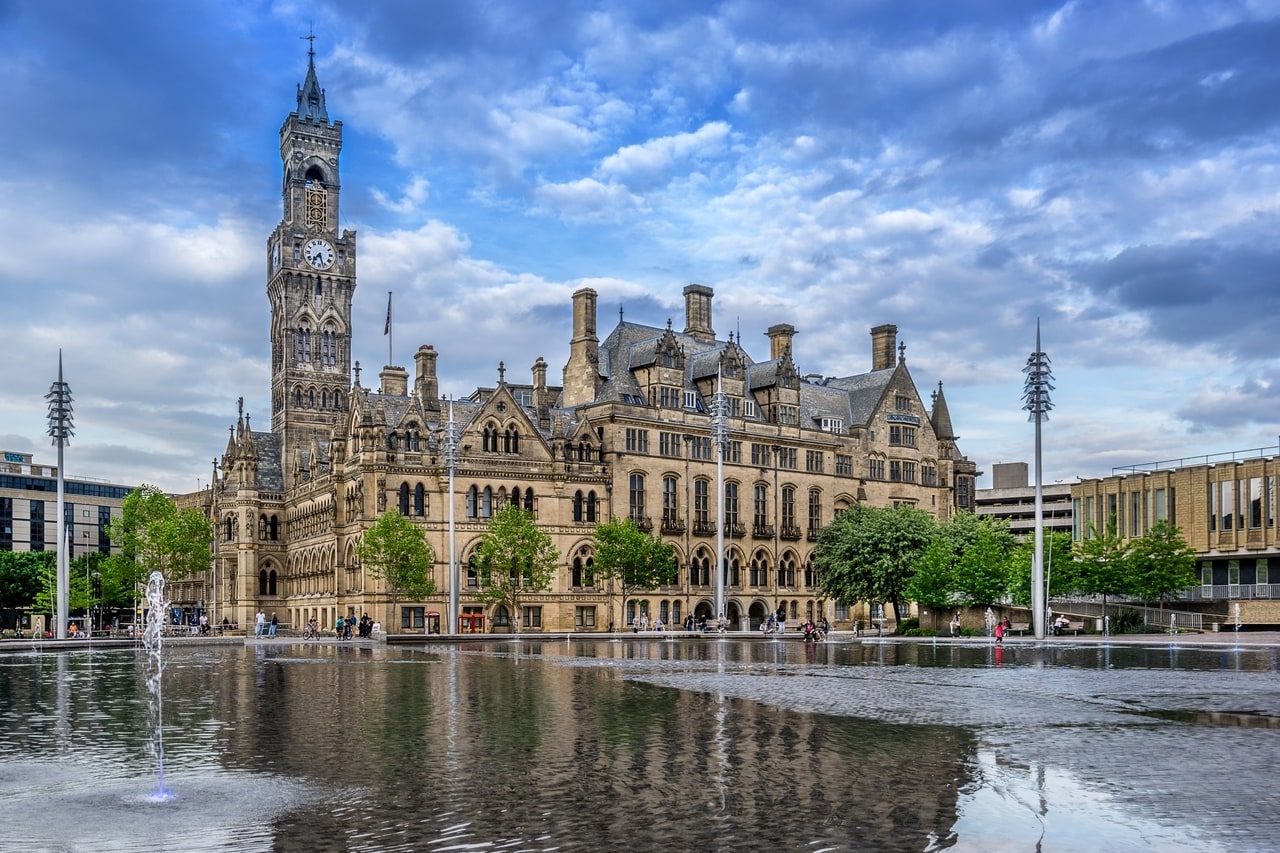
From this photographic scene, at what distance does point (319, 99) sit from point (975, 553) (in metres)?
78.7

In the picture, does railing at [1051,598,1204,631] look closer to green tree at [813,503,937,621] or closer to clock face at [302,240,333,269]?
green tree at [813,503,937,621]

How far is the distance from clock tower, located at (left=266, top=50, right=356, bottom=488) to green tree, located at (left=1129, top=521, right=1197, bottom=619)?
6440 cm

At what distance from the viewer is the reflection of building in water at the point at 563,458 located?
87688mm

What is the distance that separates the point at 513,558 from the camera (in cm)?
8112

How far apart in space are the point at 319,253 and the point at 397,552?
4745cm

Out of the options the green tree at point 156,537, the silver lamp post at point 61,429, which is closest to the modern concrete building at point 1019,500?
the green tree at point 156,537

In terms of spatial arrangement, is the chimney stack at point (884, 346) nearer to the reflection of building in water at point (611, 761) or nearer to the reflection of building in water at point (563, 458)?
the reflection of building in water at point (563, 458)

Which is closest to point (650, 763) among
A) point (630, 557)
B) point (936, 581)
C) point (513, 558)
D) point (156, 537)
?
point (936, 581)

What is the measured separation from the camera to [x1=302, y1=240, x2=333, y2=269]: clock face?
117312 millimetres

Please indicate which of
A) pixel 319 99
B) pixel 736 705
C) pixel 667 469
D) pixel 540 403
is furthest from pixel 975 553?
pixel 319 99

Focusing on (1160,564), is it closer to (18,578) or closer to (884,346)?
(884,346)

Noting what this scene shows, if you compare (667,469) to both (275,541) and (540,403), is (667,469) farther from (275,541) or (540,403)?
(275,541)

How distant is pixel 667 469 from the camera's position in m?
96.7

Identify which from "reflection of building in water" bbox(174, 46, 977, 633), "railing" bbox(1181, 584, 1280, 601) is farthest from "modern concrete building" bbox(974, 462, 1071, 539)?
"railing" bbox(1181, 584, 1280, 601)
